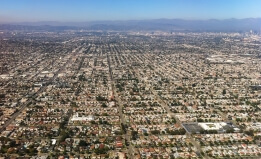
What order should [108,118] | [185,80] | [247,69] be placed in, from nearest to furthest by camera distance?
[108,118] < [185,80] < [247,69]

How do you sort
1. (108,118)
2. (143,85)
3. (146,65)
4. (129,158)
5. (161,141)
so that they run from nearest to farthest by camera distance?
(129,158) → (161,141) → (108,118) → (143,85) → (146,65)

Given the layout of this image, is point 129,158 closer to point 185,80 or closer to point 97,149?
point 97,149

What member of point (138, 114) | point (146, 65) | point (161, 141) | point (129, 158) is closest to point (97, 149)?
point (129, 158)

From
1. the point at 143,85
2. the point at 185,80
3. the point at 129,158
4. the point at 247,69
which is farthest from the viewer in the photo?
the point at 247,69

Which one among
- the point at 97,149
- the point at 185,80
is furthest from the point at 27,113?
the point at 185,80

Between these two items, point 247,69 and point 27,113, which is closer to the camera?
point 27,113

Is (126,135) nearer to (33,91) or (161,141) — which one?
(161,141)

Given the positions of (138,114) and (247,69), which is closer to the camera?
(138,114)

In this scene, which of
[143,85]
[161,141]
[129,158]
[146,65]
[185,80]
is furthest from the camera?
[146,65]
